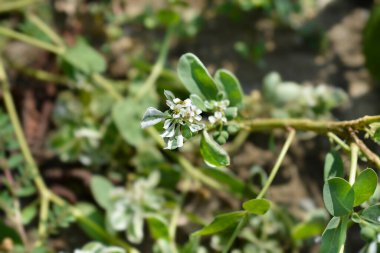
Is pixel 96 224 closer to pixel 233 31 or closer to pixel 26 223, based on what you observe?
pixel 26 223

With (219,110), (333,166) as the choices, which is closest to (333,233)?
(333,166)

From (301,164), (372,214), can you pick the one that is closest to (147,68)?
(301,164)

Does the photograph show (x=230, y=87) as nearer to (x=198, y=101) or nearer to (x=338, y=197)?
(x=198, y=101)

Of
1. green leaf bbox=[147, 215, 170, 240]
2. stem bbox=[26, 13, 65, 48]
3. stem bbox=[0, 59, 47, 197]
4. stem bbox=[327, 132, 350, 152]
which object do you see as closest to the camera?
stem bbox=[327, 132, 350, 152]

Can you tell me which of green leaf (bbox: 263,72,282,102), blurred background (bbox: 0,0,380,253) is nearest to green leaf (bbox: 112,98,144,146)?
blurred background (bbox: 0,0,380,253)

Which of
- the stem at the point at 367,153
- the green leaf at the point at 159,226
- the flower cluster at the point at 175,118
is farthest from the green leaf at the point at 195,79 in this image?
the green leaf at the point at 159,226

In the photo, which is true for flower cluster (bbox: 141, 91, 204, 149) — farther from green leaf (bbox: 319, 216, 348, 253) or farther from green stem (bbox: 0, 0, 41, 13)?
green stem (bbox: 0, 0, 41, 13)
